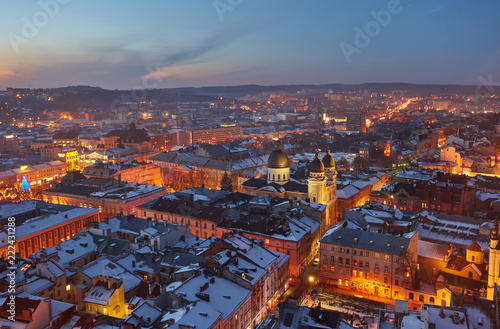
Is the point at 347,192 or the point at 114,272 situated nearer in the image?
the point at 114,272

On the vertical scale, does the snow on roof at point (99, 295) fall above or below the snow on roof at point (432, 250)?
above

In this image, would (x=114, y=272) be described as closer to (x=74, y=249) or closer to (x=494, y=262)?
(x=74, y=249)

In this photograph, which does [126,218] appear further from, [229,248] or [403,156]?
[403,156]

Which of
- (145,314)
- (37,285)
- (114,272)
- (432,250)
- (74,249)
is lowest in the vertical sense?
(432,250)

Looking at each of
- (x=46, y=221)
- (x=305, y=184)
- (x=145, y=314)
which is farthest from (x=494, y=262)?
(x=46, y=221)

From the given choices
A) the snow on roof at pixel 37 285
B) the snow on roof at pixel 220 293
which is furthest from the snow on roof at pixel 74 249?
the snow on roof at pixel 220 293

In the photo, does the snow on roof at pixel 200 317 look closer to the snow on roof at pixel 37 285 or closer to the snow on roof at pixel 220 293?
the snow on roof at pixel 220 293

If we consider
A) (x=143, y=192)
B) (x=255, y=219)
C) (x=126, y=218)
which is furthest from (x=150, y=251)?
(x=143, y=192)
